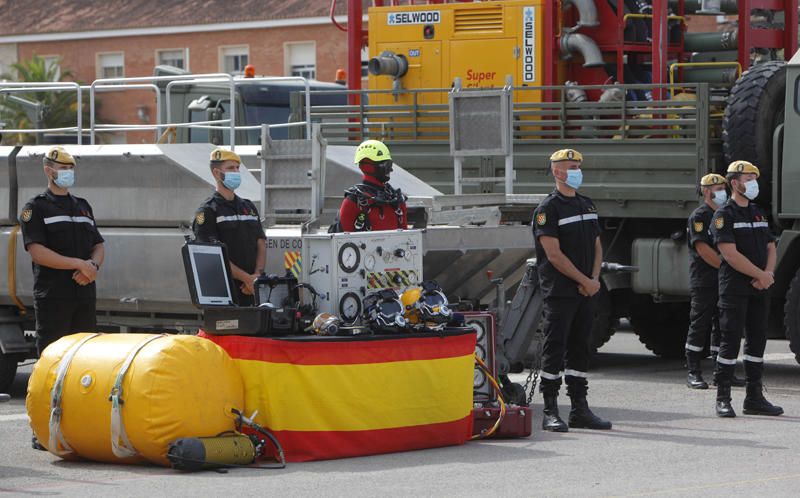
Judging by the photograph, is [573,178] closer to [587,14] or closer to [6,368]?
[6,368]

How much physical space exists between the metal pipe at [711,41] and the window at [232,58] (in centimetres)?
3413

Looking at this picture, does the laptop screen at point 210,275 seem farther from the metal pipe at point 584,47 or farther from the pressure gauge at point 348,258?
the metal pipe at point 584,47

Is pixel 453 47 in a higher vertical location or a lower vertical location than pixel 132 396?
higher

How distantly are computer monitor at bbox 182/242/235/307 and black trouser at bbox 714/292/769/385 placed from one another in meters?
3.93

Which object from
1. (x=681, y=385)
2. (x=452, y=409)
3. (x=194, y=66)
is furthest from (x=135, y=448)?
(x=194, y=66)

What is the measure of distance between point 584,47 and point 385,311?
6.98 m

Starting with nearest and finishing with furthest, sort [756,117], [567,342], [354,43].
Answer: [567,342]
[756,117]
[354,43]

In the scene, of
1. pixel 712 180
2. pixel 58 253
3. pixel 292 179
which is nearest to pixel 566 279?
pixel 292 179

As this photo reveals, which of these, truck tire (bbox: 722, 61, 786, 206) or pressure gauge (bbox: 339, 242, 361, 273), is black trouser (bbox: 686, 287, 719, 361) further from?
pressure gauge (bbox: 339, 242, 361, 273)

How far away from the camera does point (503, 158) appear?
51.6ft

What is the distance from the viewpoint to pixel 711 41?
17.2m

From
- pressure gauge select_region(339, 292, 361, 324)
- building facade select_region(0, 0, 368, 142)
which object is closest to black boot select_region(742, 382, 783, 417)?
pressure gauge select_region(339, 292, 361, 324)

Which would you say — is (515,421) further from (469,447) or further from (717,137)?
(717,137)

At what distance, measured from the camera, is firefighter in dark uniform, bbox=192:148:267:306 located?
38.2ft
